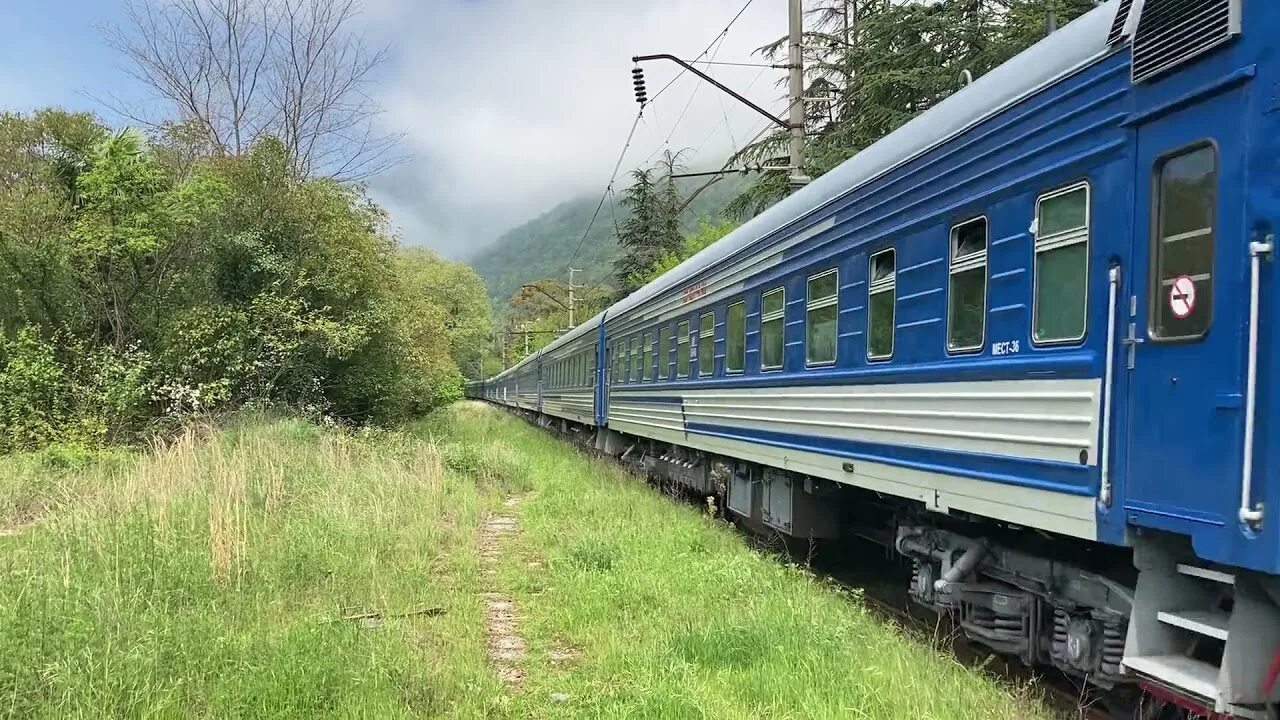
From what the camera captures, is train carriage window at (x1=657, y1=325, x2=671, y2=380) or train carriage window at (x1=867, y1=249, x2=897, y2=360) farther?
train carriage window at (x1=657, y1=325, x2=671, y2=380)

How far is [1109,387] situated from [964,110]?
2269 mm

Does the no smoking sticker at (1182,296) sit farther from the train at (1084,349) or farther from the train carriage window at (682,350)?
the train carriage window at (682,350)

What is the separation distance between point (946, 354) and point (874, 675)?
6.22 ft

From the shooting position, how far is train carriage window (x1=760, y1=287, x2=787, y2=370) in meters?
9.07

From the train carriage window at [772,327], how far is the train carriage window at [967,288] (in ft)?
10.3

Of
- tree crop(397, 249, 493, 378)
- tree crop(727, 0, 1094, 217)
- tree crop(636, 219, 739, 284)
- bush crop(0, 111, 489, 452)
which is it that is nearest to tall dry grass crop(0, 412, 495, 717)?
bush crop(0, 111, 489, 452)

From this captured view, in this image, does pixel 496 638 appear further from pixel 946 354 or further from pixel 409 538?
pixel 946 354

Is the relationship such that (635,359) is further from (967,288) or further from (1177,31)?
(1177,31)

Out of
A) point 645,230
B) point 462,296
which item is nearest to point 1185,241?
point 645,230

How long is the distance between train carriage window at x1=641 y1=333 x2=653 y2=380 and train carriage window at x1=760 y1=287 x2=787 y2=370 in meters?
5.96

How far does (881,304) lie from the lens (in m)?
6.84

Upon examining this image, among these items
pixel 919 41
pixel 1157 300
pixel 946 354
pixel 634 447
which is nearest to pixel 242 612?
pixel 946 354

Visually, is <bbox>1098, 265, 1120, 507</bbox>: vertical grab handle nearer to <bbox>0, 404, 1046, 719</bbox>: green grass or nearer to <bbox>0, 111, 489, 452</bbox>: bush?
<bbox>0, 404, 1046, 719</bbox>: green grass

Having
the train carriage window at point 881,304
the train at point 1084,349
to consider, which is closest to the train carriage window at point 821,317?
the train at point 1084,349
